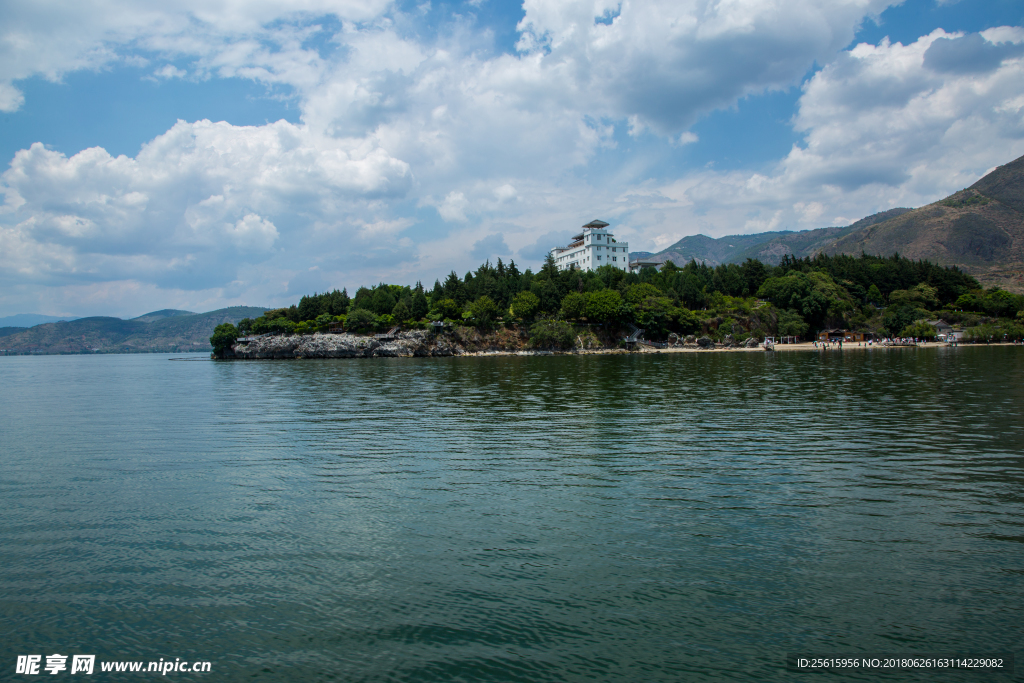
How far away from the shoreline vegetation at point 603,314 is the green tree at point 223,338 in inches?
15.5

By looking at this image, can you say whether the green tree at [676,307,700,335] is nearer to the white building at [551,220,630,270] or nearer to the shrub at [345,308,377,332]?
the white building at [551,220,630,270]

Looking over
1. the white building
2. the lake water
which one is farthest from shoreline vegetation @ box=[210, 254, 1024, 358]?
the lake water


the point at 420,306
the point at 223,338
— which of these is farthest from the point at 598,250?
the point at 223,338

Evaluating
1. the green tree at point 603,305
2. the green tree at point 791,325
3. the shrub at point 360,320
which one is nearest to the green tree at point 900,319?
the green tree at point 791,325

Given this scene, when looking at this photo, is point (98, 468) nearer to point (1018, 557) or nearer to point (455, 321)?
point (1018, 557)

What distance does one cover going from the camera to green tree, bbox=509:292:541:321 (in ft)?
445

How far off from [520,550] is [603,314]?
416 ft

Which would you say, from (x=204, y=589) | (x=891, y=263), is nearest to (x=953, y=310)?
(x=891, y=263)

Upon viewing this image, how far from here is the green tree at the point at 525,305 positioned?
135500 millimetres

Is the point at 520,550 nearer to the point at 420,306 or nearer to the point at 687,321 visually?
the point at 420,306

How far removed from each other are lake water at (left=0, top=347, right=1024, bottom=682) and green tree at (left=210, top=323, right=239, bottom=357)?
135020 millimetres

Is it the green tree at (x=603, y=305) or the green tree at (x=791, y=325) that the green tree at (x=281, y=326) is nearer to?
the green tree at (x=603, y=305)

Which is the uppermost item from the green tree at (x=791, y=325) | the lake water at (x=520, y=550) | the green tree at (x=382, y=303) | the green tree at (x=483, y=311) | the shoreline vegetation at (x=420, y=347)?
the green tree at (x=382, y=303)

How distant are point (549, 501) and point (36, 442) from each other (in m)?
26.1
